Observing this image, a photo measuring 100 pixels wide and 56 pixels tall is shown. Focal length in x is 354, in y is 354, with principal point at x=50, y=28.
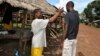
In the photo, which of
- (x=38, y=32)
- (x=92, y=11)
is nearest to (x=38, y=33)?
(x=38, y=32)

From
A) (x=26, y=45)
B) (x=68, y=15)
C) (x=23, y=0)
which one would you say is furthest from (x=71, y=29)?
(x=23, y=0)

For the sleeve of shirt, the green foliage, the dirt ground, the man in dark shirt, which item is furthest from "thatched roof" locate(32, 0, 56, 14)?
the green foliage

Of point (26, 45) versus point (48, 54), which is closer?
point (26, 45)

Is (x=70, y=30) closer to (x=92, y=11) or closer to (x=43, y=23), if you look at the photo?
(x=43, y=23)

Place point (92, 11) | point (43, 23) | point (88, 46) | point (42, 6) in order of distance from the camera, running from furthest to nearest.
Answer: point (92, 11) → point (88, 46) → point (42, 6) → point (43, 23)

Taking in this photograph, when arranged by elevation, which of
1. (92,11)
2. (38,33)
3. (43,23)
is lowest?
(92,11)

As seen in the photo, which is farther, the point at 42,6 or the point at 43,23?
the point at 42,6

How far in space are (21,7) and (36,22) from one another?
312 inches

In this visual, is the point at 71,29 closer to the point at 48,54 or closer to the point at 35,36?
the point at 35,36

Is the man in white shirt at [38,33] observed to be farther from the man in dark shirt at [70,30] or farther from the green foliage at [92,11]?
the green foliage at [92,11]

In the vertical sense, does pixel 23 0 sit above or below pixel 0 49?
above

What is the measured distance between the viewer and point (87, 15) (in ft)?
184

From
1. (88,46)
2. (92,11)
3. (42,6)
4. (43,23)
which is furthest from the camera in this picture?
(92,11)

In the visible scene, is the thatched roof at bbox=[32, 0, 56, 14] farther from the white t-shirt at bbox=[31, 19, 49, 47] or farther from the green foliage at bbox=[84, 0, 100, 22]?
the green foliage at bbox=[84, 0, 100, 22]
